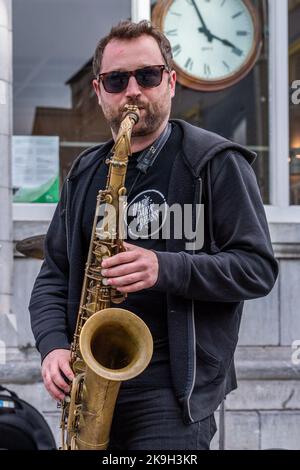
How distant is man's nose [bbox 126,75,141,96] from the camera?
2.63m

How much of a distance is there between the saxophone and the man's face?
0.05 meters

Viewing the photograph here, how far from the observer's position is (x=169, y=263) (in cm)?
243

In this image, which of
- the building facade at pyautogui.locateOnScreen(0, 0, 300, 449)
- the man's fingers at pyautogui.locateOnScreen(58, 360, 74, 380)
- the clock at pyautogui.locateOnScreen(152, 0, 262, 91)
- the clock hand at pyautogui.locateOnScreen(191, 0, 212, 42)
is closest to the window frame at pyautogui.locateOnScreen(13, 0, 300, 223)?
the building facade at pyautogui.locateOnScreen(0, 0, 300, 449)

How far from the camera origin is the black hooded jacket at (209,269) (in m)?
2.48

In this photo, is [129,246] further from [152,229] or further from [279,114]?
[279,114]

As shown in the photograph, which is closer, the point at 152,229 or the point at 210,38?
the point at 152,229

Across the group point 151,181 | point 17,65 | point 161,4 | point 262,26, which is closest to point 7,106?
point 17,65

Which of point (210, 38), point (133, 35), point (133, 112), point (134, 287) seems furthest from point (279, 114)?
point (134, 287)

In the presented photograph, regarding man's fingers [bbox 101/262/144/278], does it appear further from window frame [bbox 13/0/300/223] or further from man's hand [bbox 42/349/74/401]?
window frame [bbox 13/0/300/223]

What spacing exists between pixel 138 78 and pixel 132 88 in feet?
0.14

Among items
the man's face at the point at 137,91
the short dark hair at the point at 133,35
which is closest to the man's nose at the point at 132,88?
the man's face at the point at 137,91

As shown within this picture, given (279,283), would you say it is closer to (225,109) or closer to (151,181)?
(225,109)

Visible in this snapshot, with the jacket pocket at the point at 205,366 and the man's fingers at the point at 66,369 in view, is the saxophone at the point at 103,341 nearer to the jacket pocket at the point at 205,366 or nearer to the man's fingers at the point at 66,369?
the man's fingers at the point at 66,369

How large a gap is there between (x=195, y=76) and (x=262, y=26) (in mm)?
666
